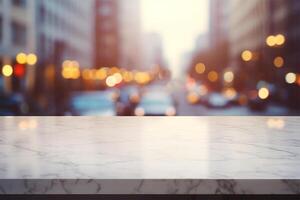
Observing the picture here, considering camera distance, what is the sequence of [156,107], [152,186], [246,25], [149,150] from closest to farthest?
[152,186], [149,150], [156,107], [246,25]

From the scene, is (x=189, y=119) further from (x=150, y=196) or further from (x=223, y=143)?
(x=150, y=196)

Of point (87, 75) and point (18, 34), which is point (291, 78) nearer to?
point (18, 34)

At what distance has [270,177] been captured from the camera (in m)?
2.26

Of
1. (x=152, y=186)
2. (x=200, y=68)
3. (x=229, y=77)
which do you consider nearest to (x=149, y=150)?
(x=152, y=186)

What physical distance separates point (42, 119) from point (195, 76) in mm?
126379

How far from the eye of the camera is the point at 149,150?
3000mm

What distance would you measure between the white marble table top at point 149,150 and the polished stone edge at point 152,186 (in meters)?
0.03

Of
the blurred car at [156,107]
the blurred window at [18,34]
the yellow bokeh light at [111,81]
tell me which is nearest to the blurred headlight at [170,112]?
the blurred car at [156,107]

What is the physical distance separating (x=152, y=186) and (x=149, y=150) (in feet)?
2.51

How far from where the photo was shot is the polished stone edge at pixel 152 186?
2229mm

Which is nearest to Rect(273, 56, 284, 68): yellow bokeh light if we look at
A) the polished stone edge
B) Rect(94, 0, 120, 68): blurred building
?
the polished stone edge

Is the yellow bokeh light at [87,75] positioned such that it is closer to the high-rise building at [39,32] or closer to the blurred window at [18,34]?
the high-rise building at [39,32]

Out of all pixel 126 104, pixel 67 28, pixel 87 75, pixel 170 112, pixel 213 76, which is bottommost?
pixel 213 76

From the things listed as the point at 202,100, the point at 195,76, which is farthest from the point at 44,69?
the point at 195,76
